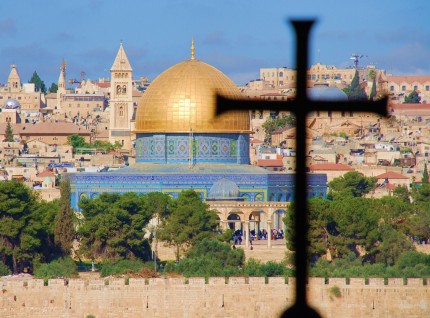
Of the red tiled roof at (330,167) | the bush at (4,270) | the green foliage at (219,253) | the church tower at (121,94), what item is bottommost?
the bush at (4,270)

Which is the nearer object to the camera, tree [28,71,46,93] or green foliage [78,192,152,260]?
green foliage [78,192,152,260]

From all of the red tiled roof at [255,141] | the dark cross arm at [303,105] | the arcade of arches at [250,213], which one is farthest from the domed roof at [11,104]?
the dark cross arm at [303,105]

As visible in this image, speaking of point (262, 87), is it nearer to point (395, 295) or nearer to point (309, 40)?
point (395, 295)

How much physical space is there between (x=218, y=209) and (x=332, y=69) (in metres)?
105

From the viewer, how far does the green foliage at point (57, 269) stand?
1679 inches

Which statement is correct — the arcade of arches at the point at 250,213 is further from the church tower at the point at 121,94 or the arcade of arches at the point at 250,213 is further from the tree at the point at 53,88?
the tree at the point at 53,88

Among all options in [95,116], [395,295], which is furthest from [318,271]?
[95,116]

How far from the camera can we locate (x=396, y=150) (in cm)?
9462

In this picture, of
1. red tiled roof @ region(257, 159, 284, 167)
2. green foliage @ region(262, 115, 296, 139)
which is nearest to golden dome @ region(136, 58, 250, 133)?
red tiled roof @ region(257, 159, 284, 167)

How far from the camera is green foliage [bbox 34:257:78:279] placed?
42656 millimetres

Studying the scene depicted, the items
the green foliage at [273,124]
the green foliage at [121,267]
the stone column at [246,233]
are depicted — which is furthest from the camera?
the green foliage at [273,124]

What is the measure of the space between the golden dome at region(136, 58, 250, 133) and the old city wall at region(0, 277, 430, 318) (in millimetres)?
21626

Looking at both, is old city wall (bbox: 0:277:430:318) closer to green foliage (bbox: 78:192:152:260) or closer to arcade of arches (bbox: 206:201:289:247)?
green foliage (bbox: 78:192:152:260)

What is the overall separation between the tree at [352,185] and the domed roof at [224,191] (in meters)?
8.31
